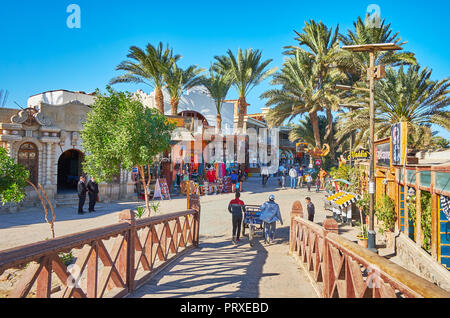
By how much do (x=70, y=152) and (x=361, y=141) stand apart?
742 inches

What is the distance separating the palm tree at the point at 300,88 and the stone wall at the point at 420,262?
14615 mm

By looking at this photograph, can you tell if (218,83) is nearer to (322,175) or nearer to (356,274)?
(322,175)

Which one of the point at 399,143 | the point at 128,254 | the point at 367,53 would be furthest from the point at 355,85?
the point at 128,254

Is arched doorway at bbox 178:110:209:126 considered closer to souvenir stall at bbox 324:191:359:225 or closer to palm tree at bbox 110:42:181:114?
palm tree at bbox 110:42:181:114

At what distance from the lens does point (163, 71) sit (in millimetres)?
21281

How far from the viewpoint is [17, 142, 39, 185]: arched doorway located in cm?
1499

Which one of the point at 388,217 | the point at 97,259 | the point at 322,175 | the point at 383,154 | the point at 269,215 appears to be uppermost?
the point at 383,154

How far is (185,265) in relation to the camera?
6.71m

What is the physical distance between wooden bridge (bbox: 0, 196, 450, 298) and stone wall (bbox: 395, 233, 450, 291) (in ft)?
7.99

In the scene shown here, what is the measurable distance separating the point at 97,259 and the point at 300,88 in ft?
72.2

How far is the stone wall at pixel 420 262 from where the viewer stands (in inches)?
250

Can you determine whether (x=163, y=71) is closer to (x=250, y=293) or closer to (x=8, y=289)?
(x=8, y=289)

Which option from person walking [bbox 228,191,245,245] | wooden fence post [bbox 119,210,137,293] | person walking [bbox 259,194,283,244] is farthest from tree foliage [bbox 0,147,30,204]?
person walking [bbox 259,194,283,244]
